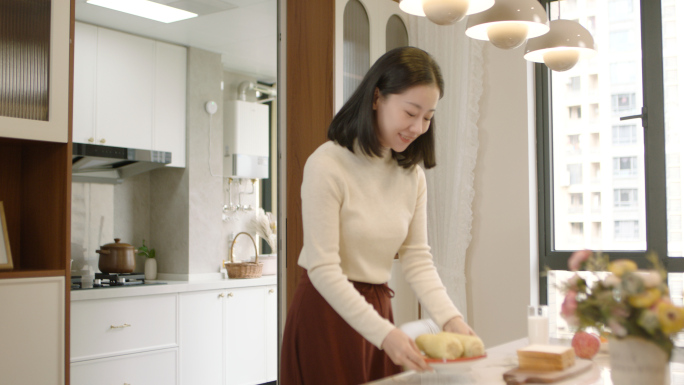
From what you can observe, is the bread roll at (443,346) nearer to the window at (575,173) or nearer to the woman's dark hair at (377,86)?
the woman's dark hair at (377,86)

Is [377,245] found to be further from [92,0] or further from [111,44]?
[111,44]

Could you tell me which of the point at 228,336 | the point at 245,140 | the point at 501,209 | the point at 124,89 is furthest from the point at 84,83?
the point at 501,209

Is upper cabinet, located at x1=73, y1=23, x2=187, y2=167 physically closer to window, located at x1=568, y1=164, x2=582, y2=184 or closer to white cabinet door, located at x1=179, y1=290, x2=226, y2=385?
white cabinet door, located at x1=179, y1=290, x2=226, y2=385

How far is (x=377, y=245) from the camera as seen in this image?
158 centimetres

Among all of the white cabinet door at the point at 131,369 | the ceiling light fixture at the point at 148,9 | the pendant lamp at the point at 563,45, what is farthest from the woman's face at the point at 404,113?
the white cabinet door at the point at 131,369

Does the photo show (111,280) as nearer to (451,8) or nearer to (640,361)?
(451,8)

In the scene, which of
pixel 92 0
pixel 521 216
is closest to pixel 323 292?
pixel 521 216

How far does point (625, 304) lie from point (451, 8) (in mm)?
899

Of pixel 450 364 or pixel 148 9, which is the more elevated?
pixel 148 9

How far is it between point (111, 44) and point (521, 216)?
Answer: 2693mm

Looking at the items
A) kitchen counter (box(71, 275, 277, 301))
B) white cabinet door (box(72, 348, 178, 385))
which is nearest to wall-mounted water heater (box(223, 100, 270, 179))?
kitchen counter (box(71, 275, 277, 301))

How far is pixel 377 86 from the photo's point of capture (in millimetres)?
1565

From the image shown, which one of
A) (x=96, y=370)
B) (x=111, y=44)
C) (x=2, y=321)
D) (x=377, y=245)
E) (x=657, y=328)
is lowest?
A: (x=96, y=370)

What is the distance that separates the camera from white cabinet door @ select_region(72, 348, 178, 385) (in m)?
3.46
